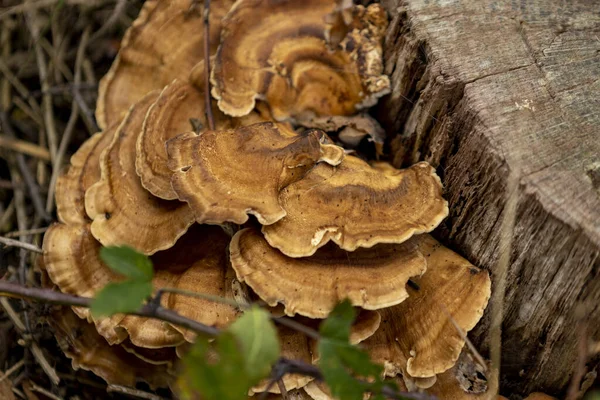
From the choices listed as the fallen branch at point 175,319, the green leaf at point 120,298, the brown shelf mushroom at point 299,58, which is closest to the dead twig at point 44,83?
the brown shelf mushroom at point 299,58

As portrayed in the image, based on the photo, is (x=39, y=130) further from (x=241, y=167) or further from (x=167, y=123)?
(x=241, y=167)

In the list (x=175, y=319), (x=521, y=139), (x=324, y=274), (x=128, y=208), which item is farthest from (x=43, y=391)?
(x=521, y=139)

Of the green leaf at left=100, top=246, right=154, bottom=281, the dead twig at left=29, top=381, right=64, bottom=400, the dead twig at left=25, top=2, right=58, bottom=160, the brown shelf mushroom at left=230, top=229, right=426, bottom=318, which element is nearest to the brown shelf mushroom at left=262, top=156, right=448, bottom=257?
the brown shelf mushroom at left=230, top=229, right=426, bottom=318

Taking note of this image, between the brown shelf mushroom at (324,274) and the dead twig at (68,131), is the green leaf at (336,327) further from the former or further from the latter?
the dead twig at (68,131)

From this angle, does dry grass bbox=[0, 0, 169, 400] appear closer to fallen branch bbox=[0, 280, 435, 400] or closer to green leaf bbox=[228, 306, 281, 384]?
fallen branch bbox=[0, 280, 435, 400]

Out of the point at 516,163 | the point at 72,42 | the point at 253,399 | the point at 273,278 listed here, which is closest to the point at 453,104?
the point at 516,163

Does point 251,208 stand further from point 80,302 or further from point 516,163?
point 516,163
